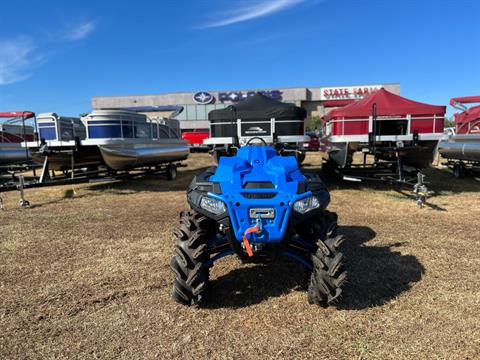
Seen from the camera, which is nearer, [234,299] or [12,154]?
[234,299]

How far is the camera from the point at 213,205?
9.42ft

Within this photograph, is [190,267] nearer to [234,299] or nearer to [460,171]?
[234,299]

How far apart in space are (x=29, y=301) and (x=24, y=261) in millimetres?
1100

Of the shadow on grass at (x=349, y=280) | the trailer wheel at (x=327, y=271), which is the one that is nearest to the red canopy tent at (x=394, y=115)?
the shadow on grass at (x=349, y=280)

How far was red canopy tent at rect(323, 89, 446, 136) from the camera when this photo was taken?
313 inches

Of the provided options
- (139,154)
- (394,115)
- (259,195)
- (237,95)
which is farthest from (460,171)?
(237,95)

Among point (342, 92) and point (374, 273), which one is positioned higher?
point (342, 92)

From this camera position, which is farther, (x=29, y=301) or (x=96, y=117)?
(x=96, y=117)

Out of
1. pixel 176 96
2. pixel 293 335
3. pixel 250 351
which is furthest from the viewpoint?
pixel 176 96

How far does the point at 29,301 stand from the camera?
3.06 meters

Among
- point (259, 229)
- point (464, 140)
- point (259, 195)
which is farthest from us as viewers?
point (464, 140)

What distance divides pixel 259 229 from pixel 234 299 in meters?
0.76

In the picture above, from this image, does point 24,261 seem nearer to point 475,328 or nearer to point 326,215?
point 326,215

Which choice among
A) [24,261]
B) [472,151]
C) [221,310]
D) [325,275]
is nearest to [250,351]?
[221,310]
